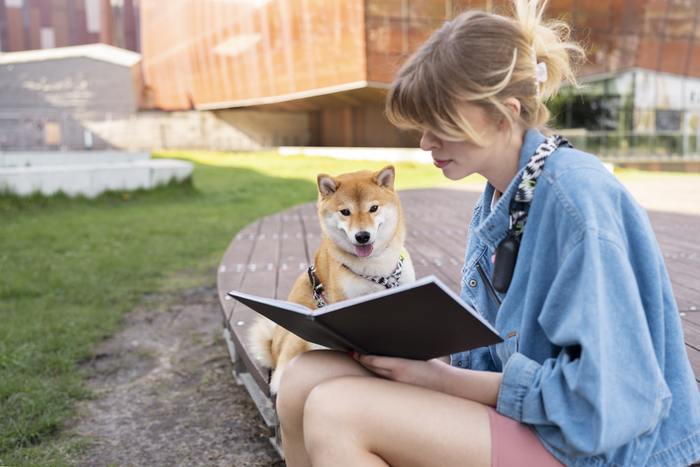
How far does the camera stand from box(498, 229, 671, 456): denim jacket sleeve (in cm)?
93

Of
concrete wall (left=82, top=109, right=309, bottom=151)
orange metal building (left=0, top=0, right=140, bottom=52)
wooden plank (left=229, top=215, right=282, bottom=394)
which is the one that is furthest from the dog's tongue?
orange metal building (left=0, top=0, right=140, bottom=52)

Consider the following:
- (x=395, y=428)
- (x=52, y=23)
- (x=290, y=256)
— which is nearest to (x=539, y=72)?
(x=395, y=428)

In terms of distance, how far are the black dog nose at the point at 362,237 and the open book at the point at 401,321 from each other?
101 centimetres

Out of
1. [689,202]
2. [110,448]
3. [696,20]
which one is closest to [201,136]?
[696,20]

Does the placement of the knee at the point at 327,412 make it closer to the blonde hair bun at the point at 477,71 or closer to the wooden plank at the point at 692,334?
the blonde hair bun at the point at 477,71

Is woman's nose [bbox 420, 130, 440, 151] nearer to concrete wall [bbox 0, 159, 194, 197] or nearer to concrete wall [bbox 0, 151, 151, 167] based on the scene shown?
concrete wall [bbox 0, 159, 194, 197]

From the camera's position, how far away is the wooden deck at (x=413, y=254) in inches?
100.0

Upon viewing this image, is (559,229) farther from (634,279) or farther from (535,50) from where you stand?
(535,50)

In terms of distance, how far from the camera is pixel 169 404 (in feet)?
8.76

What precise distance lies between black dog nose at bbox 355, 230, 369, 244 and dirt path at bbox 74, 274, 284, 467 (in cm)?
100

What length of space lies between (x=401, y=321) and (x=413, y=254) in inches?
110

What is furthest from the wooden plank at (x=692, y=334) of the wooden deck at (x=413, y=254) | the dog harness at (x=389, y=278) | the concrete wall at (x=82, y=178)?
the concrete wall at (x=82, y=178)

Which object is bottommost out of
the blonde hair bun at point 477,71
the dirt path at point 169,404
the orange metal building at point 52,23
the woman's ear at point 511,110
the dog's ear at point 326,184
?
the dirt path at point 169,404

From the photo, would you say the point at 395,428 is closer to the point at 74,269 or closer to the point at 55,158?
the point at 74,269
